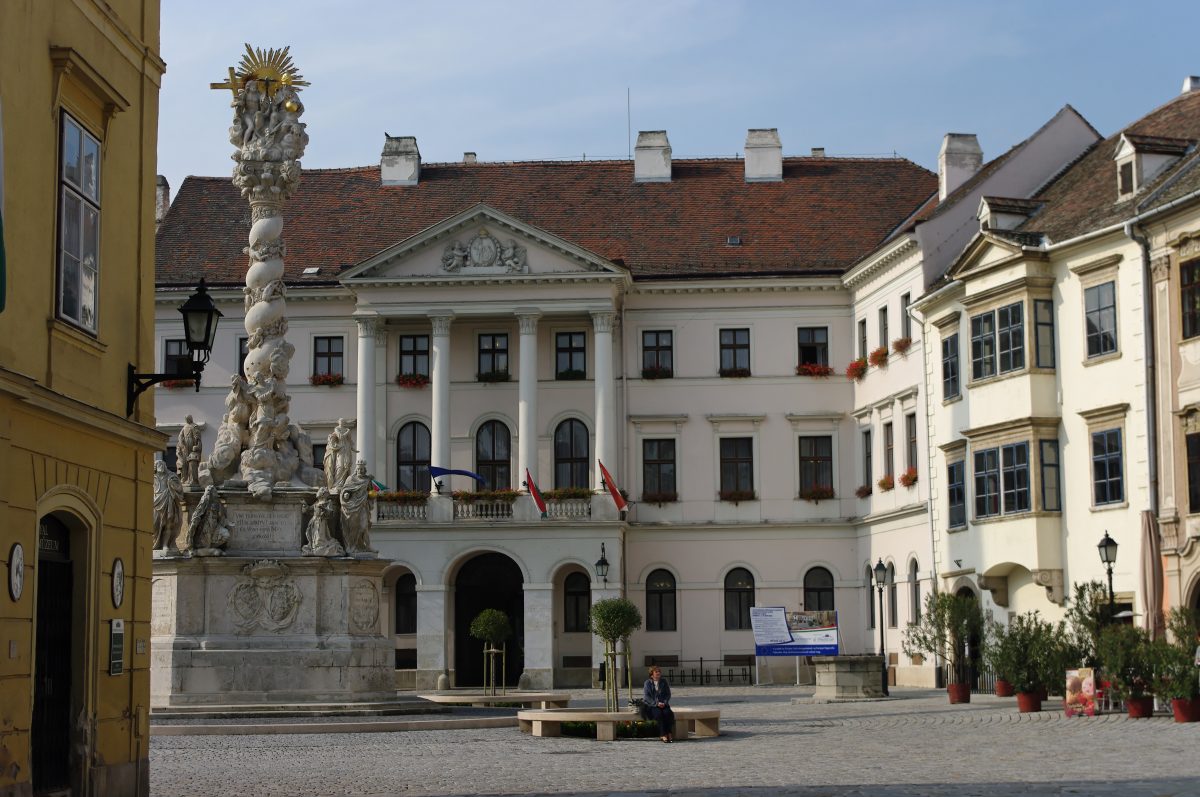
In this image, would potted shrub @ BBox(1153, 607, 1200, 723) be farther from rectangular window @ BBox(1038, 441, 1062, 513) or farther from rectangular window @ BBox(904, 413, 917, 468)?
rectangular window @ BBox(904, 413, 917, 468)

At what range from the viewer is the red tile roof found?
59062mm

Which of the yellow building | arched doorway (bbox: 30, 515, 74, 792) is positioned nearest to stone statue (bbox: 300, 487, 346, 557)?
the yellow building

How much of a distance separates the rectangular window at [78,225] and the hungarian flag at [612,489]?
123ft

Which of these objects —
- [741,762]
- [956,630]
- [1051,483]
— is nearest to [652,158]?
[1051,483]

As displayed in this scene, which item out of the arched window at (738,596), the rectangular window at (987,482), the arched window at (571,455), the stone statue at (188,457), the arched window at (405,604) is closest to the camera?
the stone statue at (188,457)

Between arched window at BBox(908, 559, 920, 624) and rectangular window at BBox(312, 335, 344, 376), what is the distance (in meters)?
20.1

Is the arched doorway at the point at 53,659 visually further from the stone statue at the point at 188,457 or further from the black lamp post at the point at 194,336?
the stone statue at the point at 188,457

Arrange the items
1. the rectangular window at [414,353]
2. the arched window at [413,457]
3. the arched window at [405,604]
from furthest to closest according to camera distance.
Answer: the rectangular window at [414,353], the arched window at [413,457], the arched window at [405,604]

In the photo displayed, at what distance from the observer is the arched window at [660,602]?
5734cm

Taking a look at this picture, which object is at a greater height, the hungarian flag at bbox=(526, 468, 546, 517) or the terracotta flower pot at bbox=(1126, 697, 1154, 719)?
the hungarian flag at bbox=(526, 468, 546, 517)

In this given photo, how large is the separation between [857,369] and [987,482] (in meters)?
12.7

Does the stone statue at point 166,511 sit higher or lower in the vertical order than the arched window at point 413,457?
lower

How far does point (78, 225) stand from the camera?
16.2 metres

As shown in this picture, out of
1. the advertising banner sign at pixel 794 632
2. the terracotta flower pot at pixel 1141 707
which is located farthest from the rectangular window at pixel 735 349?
the terracotta flower pot at pixel 1141 707
